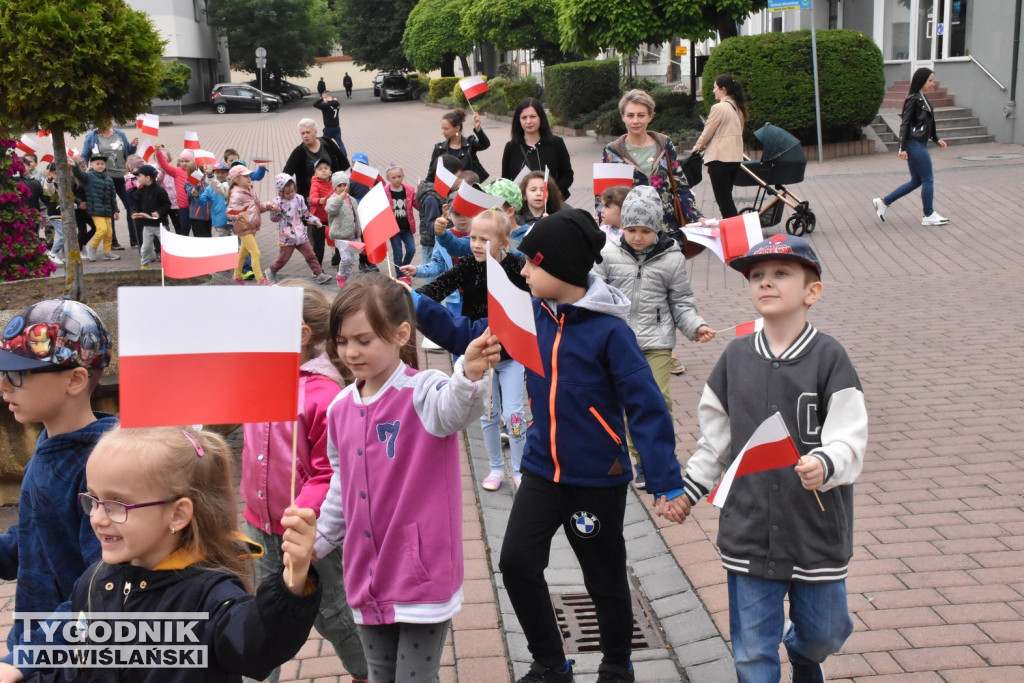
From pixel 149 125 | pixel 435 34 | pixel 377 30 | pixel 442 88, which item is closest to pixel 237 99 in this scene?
pixel 435 34

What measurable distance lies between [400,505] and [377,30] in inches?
2302

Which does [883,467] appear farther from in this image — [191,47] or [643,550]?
[191,47]

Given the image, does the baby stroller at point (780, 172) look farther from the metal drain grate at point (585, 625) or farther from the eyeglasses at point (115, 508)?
the eyeglasses at point (115, 508)

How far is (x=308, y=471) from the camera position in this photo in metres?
3.46

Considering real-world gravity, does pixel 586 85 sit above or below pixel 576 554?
above

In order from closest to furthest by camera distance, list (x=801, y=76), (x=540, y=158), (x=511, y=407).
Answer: (x=511, y=407) → (x=540, y=158) → (x=801, y=76)

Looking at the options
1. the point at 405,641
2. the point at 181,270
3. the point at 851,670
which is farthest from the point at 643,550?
the point at 181,270

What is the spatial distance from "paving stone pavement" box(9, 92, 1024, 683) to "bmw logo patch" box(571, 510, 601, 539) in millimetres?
699

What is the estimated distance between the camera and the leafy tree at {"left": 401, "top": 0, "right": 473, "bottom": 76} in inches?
1889

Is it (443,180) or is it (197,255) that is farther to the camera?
(443,180)

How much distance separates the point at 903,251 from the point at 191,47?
5175cm

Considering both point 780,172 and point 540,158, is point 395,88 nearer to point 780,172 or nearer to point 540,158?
point 780,172

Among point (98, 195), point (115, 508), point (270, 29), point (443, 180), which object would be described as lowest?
point (98, 195)

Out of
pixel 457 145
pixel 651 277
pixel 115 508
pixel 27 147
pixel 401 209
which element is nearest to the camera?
pixel 115 508
